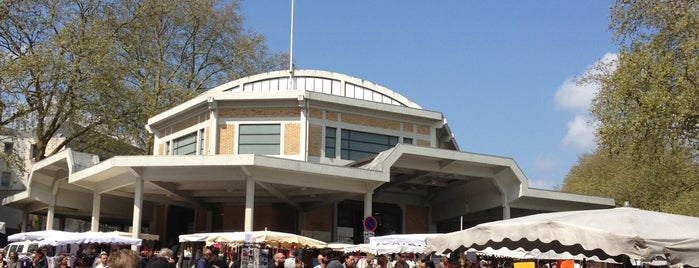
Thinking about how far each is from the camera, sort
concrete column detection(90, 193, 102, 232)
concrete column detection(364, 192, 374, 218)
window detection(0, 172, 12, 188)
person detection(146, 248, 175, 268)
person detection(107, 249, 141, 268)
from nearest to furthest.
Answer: person detection(107, 249, 141, 268)
person detection(146, 248, 175, 268)
concrete column detection(364, 192, 374, 218)
concrete column detection(90, 193, 102, 232)
window detection(0, 172, 12, 188)

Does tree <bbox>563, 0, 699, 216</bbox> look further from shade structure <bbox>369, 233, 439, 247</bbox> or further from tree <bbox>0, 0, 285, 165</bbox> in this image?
tree <bbox>0, 0, 285, 165</bbox>

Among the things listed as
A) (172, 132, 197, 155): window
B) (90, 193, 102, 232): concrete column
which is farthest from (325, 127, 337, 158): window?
(90, 193, 102, 232): concrete column

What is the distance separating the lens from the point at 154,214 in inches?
1486

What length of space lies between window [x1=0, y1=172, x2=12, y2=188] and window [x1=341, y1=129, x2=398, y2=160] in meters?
40.4

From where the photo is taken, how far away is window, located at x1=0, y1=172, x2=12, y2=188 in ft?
202

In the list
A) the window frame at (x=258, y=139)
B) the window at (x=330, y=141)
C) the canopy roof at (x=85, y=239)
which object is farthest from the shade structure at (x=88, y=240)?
the window at (x=330, y=141)

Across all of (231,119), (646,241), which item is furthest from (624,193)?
(646,241)

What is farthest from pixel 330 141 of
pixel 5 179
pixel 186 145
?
pixel 5 179

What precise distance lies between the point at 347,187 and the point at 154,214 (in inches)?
568

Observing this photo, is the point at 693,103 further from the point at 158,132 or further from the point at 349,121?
the point at 158,132

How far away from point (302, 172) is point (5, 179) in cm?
4505

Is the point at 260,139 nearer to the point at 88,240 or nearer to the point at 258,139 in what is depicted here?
the point at 258,139

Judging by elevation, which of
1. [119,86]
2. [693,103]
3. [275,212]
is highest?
[119,86]

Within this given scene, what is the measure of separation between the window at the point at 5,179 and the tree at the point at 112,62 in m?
18.3
